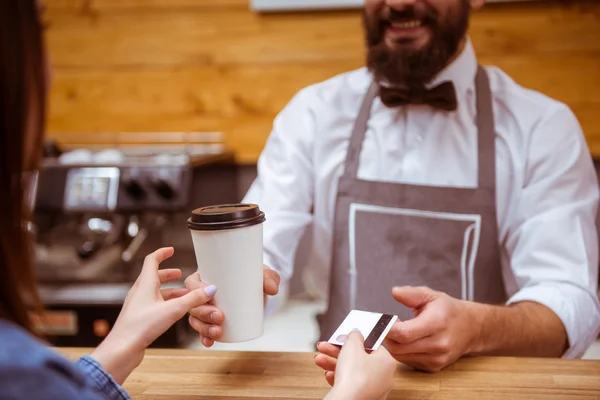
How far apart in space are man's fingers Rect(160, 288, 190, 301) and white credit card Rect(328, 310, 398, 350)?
24cm

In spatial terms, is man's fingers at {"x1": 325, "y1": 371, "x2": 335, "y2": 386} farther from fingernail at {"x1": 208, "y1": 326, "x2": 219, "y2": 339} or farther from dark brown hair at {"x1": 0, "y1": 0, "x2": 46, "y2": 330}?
dark brown hair at {"x1": 0, "y1": 0, "x2": 46, "y2": 330}

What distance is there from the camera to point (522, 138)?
1.39m

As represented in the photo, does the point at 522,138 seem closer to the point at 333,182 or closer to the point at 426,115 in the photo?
the point at 426,115

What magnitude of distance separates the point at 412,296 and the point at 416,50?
0.61 m

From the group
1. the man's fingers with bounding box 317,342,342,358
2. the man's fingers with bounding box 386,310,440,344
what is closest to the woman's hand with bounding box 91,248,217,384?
the man's fingers with bounding box 317,342,342,358

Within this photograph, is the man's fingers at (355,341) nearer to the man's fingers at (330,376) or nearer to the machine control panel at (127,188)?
the man's fingers at (330,376)

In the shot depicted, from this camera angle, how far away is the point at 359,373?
0.75 meters

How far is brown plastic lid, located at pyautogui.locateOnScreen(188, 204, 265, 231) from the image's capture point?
854mm

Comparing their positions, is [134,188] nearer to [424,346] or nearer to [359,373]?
[424,346]

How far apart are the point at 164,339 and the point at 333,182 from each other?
0.60 meters

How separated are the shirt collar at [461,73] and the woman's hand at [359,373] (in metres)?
0.80

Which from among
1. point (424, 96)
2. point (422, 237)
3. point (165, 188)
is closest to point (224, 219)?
point (422, 237)

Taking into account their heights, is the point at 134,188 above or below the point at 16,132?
below

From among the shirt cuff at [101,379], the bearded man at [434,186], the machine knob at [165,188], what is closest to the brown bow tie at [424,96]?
the bearded man at [434,186]
